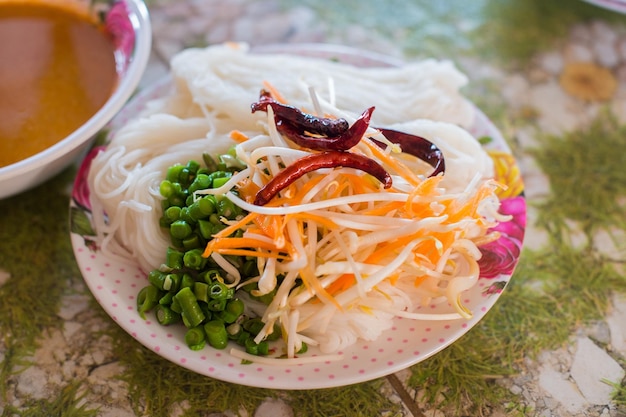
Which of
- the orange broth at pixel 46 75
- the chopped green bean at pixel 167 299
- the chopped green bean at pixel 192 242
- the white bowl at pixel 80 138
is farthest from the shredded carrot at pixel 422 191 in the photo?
the orange broth at pixel 46 75

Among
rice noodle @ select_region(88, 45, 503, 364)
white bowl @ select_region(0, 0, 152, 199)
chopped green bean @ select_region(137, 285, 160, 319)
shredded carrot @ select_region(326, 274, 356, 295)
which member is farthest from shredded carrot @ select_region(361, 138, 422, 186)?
white bowl @ select_region(0, 0, 152, 199)

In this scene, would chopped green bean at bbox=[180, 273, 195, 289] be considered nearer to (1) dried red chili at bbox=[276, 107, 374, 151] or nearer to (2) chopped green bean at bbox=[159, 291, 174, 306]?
(2) chopped green bean at bbox=[159, 291, 174, 306]

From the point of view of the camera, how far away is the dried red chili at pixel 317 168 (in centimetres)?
192

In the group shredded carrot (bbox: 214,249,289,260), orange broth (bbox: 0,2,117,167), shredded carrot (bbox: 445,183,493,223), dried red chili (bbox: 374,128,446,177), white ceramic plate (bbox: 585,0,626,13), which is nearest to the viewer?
shredded carrot (bbox: 214,249,289,260)

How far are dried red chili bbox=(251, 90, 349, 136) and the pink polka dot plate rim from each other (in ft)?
2.24

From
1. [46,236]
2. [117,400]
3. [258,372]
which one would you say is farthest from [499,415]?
[46,236]

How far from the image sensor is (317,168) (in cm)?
195

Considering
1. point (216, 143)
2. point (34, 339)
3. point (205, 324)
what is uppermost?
point (216, 143)

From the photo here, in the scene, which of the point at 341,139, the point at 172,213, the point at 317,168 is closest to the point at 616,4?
the point at 341,139

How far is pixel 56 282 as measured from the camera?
238 cm

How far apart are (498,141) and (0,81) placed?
6.97 ft

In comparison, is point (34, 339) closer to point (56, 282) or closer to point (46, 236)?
point (56, 282)

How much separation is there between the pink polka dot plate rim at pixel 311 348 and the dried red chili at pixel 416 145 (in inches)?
15.9

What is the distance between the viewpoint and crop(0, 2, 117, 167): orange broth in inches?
96.0
